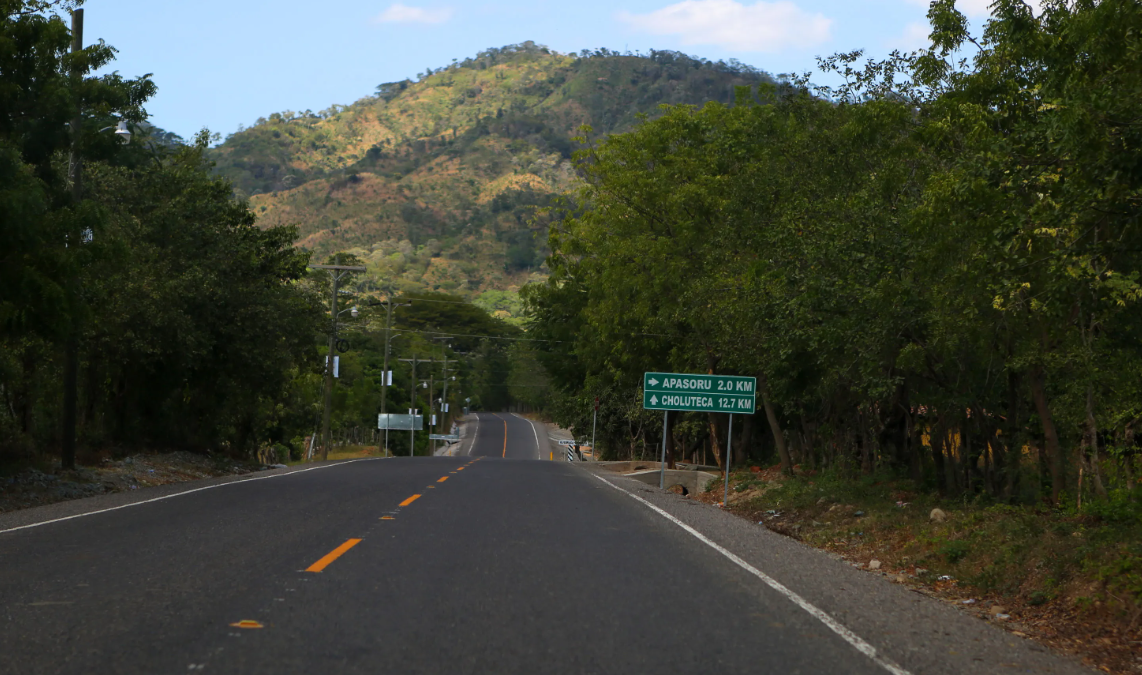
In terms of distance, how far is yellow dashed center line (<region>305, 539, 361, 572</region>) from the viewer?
10180 millimetres

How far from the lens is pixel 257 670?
6.29m

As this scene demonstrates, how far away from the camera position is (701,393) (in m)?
24.5

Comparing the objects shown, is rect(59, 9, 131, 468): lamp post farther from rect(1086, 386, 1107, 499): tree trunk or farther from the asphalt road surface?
rect(1086, 386, 1107, 499): tree trunk

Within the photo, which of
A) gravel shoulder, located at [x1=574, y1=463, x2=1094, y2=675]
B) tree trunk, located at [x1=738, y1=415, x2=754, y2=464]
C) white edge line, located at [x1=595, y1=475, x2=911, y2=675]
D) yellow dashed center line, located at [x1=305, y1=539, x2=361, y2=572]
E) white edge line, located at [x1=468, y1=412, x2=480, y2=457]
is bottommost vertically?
white edge line, located at [x1=468, y1=412, x2=480, y2=457]

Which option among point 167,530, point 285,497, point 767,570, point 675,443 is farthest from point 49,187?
point 675,443

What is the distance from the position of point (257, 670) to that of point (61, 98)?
1605cm

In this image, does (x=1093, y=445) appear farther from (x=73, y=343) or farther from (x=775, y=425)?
(x=73, y=343)

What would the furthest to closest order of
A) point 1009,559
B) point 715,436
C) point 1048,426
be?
1. point 715,436
2. point 1048,426
3. point 1009,559

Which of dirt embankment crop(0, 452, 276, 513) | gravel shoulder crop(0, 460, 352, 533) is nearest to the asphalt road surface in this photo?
gravel shoulder crop(0, 460, 352, 533)

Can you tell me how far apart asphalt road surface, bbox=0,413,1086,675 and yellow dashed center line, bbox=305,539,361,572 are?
2cm

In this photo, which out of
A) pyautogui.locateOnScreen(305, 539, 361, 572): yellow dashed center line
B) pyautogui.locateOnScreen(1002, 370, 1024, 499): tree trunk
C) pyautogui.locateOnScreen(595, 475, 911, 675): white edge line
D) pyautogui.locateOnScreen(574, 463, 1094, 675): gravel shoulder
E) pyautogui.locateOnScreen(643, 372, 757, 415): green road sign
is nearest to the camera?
A: pyautogui.locateOnScreen(595, 475, 911, 675): white edge line

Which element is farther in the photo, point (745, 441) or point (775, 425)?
point (745, 441)

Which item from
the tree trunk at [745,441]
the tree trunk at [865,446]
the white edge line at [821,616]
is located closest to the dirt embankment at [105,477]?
the white edge line at [821,616]

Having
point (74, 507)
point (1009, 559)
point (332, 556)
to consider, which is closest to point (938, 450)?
point (1009, 559)
